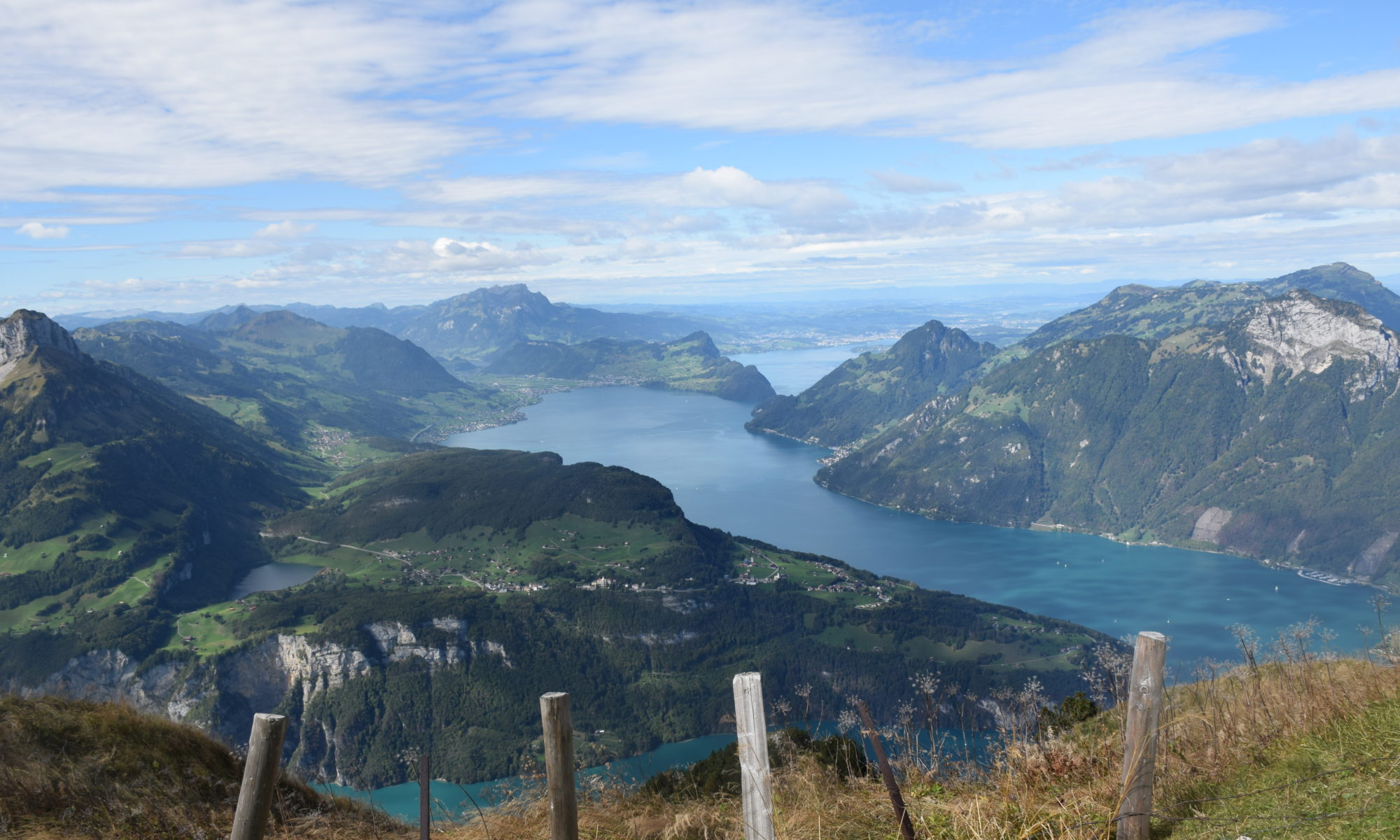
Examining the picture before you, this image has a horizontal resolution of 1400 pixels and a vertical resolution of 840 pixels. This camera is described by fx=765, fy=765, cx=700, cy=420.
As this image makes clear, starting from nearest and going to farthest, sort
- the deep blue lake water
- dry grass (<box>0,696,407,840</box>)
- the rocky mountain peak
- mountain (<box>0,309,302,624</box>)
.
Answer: dry grass (<box>0,696,407,840</box>), mountain (<box>0,309,302,624</box>), the deep blue lake water, the rocky mountain peak

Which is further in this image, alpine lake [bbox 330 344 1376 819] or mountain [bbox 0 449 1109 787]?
alpine lake [bbox 330 344 1376 819]

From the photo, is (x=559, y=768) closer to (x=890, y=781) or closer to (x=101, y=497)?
(x=890, y=781)

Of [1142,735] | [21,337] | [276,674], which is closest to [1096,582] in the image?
[276,674]

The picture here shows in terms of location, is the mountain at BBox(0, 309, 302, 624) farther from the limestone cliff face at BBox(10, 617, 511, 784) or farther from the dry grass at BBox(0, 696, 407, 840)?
the dry grass at BBox(0, 696, 407, 840)

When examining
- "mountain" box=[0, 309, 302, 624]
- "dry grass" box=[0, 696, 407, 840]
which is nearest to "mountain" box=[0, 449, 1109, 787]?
"mountain" box=[0, 309, 302, 624]

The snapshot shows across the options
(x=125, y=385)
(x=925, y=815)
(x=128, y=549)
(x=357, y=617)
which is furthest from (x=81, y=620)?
(x=925, y=815)

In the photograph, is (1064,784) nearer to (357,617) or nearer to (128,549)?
(357,617)
